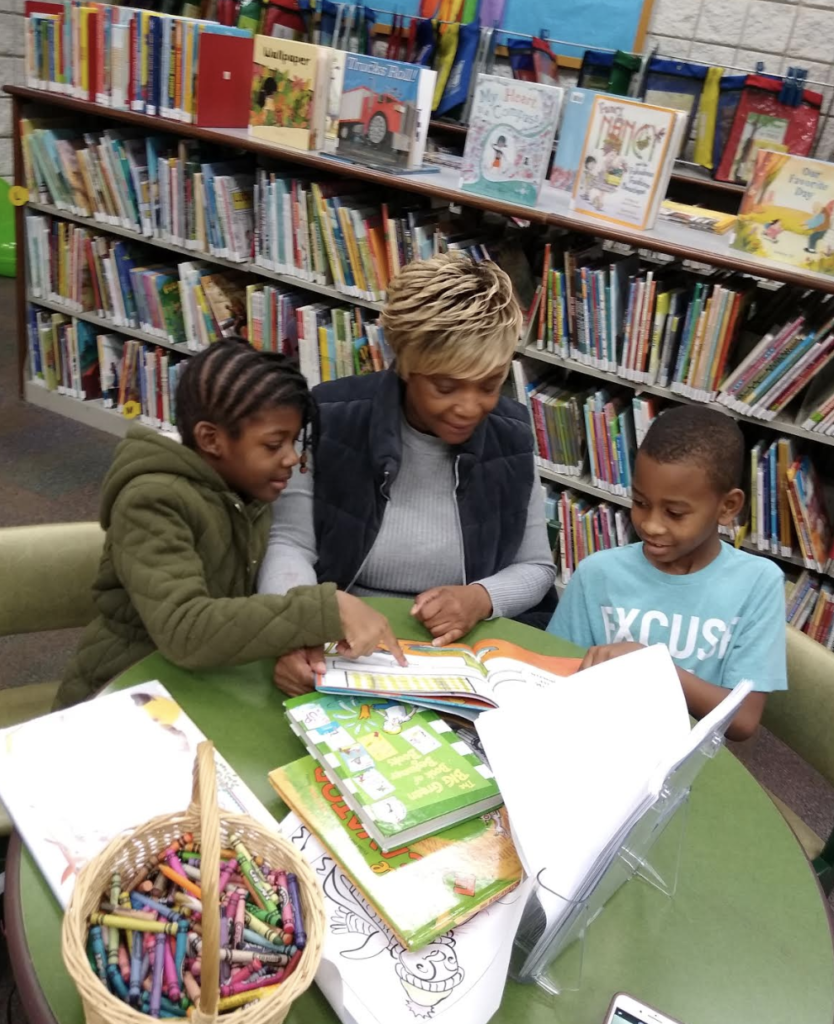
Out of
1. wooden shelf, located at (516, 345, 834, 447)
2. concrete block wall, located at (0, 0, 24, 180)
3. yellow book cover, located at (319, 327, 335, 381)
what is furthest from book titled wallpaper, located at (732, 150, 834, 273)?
concrete block wall, located at (0, 0, 24, 180)

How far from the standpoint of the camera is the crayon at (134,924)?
0.70m

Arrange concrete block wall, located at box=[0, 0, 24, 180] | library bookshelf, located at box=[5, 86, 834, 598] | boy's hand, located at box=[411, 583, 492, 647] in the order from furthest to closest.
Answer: concrete block wall, located at box=[0, 0, 24, 180] < library bookshelf, located at box=[5, 86, 834, 598] < boy's hand, located at box=[411, 583, 492, 647]

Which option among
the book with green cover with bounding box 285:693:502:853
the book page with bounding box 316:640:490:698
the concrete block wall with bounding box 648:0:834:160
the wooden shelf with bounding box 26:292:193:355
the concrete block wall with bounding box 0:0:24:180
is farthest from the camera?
the concrete block wall with bounding box 0:0:24:180

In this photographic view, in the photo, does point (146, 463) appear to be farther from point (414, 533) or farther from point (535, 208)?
point (535, 208)

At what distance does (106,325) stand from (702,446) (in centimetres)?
269

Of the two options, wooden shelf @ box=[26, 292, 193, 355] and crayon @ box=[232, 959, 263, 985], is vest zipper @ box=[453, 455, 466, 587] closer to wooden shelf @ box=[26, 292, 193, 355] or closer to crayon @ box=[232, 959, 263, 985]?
crayon @ box=[232, 959, 263, 985]

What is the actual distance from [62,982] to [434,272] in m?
1.11

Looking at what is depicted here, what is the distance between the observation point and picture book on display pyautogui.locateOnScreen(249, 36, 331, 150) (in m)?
2.71

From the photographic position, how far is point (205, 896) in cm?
61

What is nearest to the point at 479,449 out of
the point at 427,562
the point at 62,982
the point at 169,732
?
the point at 427,562

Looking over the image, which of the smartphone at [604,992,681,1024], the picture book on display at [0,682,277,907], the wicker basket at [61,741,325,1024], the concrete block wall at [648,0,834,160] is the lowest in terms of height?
the smartphone at [604,992,681,1024]

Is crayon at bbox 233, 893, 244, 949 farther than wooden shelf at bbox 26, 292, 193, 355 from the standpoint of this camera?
No

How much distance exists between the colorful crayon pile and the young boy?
799 millimetres

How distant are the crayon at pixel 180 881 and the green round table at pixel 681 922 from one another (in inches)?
5.4
